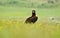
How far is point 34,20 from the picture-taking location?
283cm

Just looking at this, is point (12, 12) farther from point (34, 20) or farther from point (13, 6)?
point (34, 20)

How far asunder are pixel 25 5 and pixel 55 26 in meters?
0.44

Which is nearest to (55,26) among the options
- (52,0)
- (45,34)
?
(45,34)

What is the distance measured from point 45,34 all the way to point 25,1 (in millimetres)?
485

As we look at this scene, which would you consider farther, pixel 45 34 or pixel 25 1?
pixel 25 1

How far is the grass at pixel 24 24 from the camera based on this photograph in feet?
9.01

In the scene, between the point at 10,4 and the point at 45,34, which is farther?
the point at 10,4

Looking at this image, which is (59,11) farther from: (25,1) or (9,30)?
(9,30)

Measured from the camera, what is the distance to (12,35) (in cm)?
275

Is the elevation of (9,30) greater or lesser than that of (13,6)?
lesser

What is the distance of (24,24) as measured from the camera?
2828 millimetres

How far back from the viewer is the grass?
2.75 m

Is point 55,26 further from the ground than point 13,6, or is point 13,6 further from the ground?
point 13,6

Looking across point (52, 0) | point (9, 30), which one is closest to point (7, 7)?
point (9, 30)
